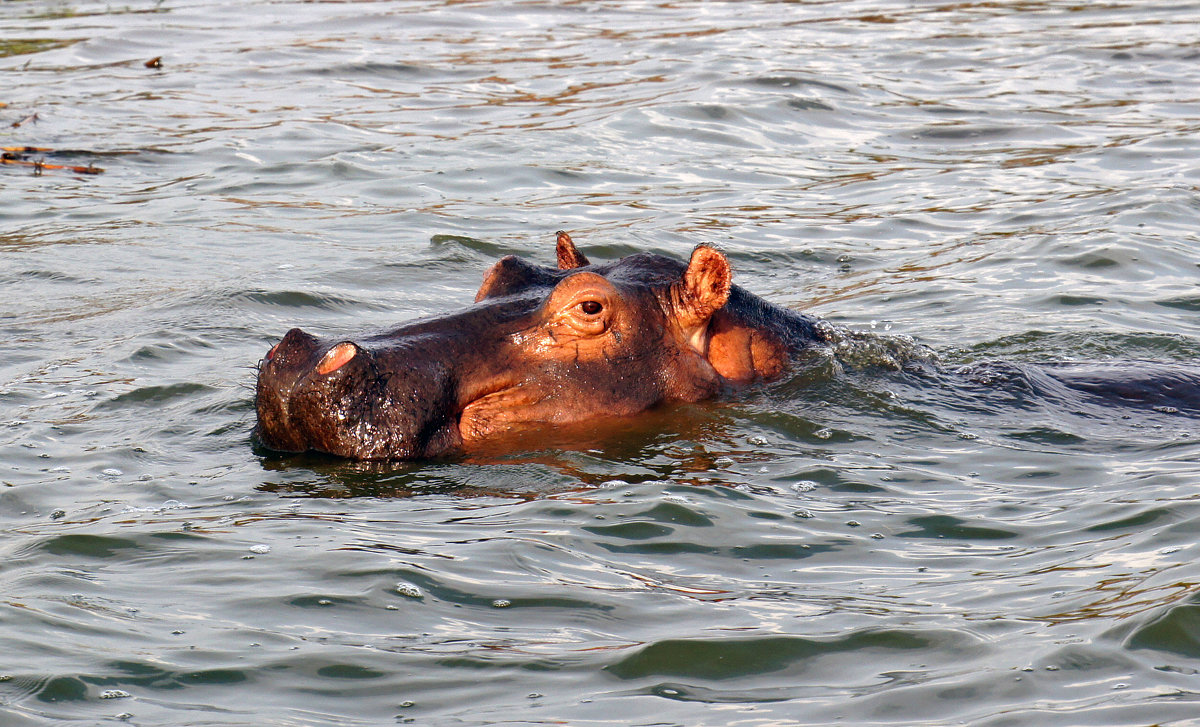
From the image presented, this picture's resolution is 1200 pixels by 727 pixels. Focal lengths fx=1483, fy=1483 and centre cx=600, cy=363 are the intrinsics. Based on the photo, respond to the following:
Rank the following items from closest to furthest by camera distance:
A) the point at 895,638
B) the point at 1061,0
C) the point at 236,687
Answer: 1. the point at 236,687
2. the point at 895,638
3. the point at 1061,0

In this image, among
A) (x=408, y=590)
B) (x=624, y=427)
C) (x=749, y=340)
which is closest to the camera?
(x=408, y=590)

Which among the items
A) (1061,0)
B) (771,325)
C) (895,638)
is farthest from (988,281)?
(1061,0)

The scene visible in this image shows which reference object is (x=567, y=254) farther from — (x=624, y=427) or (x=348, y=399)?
(x=348, y=399)

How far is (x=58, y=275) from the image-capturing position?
10.9 m

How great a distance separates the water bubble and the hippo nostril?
3.84ft

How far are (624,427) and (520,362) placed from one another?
2.01ft

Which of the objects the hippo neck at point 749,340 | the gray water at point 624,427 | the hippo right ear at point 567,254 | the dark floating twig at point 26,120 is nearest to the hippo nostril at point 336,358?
the gray water at point 624,427

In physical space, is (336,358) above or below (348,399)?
above

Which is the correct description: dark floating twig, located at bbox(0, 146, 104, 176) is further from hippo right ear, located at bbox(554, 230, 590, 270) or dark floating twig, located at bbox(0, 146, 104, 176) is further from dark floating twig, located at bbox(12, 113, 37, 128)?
hippo right ear, located at bbox(554, 230, 590, 270)

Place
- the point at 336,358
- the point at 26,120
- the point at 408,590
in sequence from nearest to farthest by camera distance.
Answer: the point at 408,590 → the point at 336,358 → the point at 26,120

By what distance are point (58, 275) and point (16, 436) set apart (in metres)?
3.89

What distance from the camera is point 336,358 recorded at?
19.9ft

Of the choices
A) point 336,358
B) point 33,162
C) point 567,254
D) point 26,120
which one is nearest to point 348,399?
point 336,358

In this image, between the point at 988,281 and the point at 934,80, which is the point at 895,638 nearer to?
the point at 988,281
